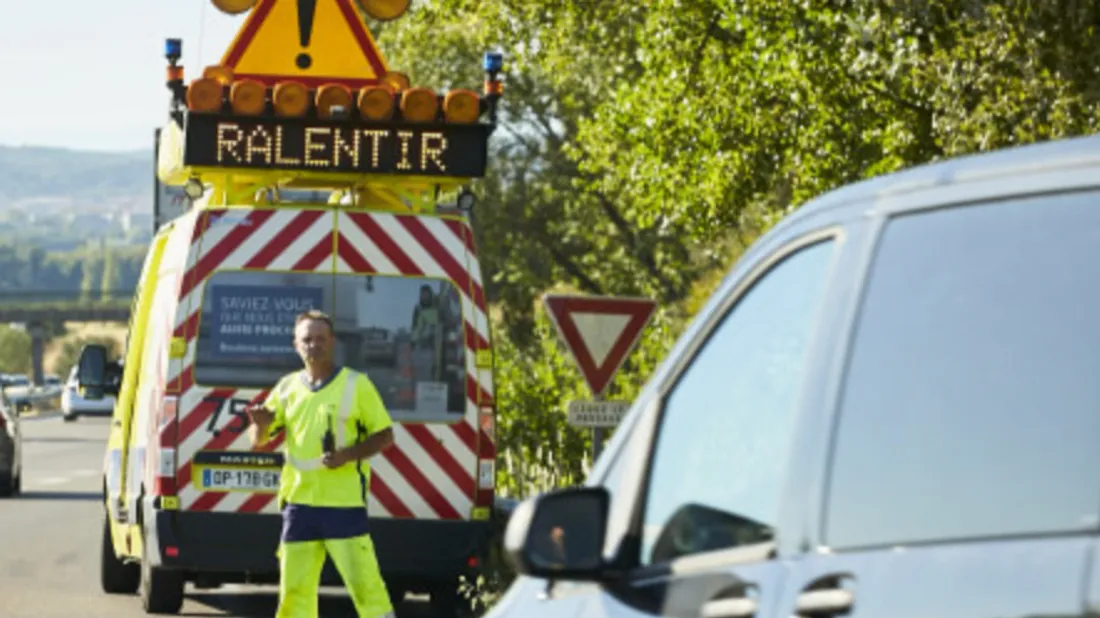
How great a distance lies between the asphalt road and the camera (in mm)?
15610

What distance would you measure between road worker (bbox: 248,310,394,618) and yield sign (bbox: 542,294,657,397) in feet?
9.14

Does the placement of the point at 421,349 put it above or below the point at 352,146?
below

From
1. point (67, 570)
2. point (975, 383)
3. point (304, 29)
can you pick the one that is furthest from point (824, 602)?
point (67, 570)

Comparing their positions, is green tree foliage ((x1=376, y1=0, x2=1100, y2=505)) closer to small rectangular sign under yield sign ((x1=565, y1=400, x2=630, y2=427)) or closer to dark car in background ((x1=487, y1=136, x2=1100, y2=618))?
small rectangular sign under yield sign ((x1=565, y1=400, x2=630, y2=427))

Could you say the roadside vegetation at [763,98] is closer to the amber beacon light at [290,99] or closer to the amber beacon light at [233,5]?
the amber beacon light at [290,99]

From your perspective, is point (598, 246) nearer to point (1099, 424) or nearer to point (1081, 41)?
point (1081, 41)

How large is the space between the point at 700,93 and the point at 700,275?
2691 cm

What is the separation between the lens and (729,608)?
3.95 m

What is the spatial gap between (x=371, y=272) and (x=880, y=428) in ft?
33.2

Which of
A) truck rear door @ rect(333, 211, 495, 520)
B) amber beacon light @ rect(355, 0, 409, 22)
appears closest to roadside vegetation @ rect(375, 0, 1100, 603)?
truck rear door @ rect(333, 211, 495, 520)

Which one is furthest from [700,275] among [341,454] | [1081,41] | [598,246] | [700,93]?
[341,454]

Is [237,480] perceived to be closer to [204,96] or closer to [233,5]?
[204,96]

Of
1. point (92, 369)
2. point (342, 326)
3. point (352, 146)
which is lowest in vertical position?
point (92, 369)

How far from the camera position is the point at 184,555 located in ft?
44.9
